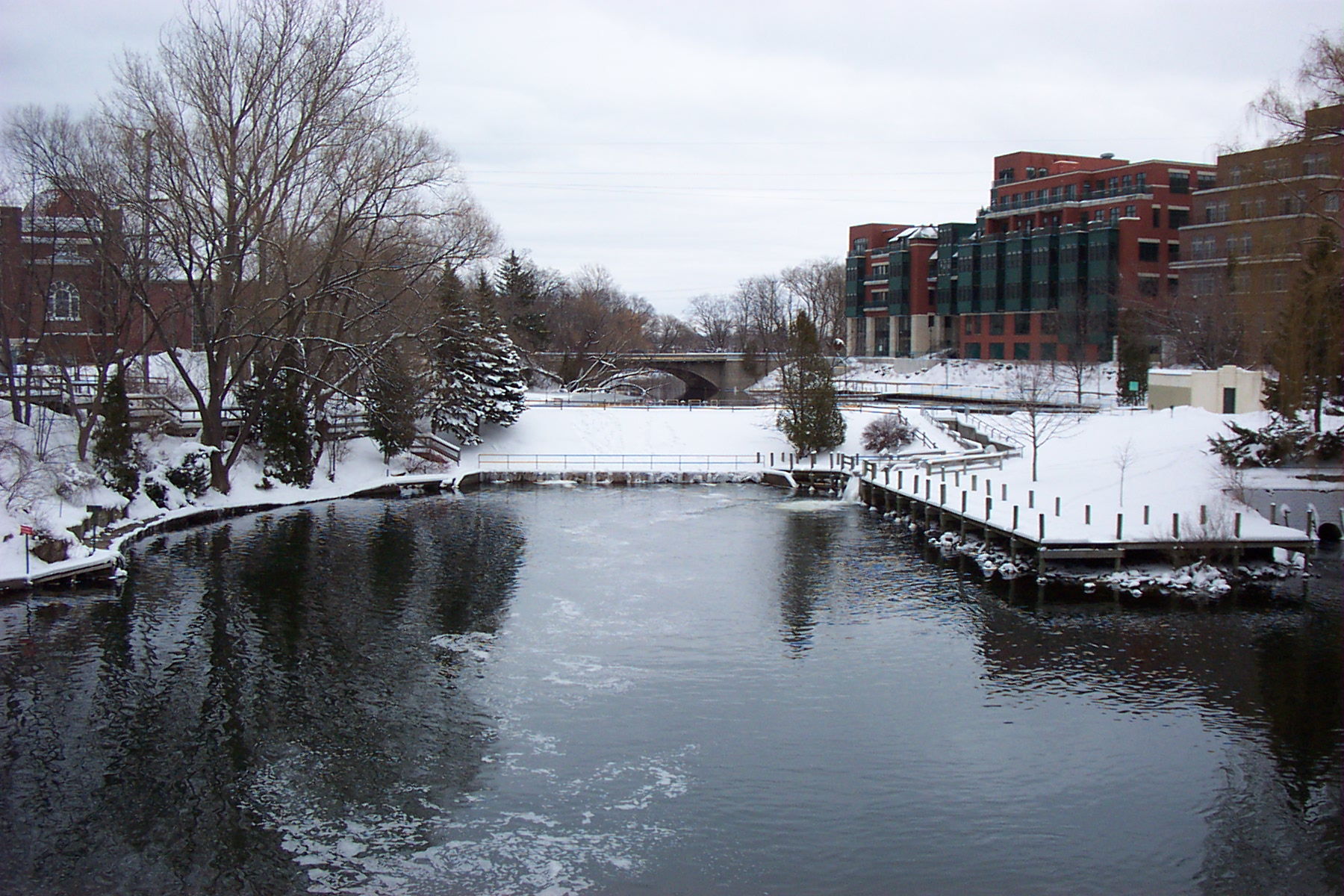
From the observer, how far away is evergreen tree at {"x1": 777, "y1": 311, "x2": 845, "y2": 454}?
59.2m

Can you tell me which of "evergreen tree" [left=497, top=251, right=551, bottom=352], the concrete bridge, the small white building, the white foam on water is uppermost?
"evergreen tree" [left=497, top=251, right=551, bottom=352]

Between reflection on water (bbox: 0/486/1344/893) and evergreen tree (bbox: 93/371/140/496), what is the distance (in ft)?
28.8

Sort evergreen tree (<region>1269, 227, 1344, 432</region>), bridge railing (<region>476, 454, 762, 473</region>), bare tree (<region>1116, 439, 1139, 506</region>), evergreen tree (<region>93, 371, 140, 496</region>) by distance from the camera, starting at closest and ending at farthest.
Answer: evergreen tree (<region>1269, 227, 1344, 432</region>)
bare tree (<region>1116, 439, 1139, 506</region>)
evergreen tree (<region>93, 371, 140, 496</region>)
bridge railing (<region>476, 454, 762, 473</region>)

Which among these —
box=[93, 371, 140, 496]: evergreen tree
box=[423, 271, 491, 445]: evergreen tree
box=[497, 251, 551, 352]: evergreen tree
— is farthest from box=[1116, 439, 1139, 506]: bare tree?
box=[497, 251, 551, 352]: evergreen tree

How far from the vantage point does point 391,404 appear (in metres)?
51.9

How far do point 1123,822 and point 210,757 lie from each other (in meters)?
15.1

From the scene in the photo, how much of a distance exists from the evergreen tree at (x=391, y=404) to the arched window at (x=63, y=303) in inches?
544

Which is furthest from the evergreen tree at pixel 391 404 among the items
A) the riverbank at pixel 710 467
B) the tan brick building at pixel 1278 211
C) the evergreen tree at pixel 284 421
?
the tan brick building at pixel 1278 211

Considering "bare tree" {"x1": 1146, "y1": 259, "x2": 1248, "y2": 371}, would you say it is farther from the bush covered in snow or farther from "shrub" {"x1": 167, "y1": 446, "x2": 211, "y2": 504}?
"shrub" {"x1": 167, "y1": 446, "x2": 211, "y2": 504}

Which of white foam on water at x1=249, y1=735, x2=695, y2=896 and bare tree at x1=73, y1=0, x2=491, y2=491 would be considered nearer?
white foam on water at x1=249, y1=735, x2=695, y2=896

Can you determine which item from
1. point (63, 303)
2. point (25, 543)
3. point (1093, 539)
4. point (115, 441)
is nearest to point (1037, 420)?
point (1093, 539)

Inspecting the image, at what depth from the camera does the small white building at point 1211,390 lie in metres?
50.8

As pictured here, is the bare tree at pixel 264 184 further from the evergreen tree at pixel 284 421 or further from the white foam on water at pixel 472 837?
the white foam on water at pixel 472 837

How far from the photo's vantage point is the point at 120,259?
4159 centimetres
